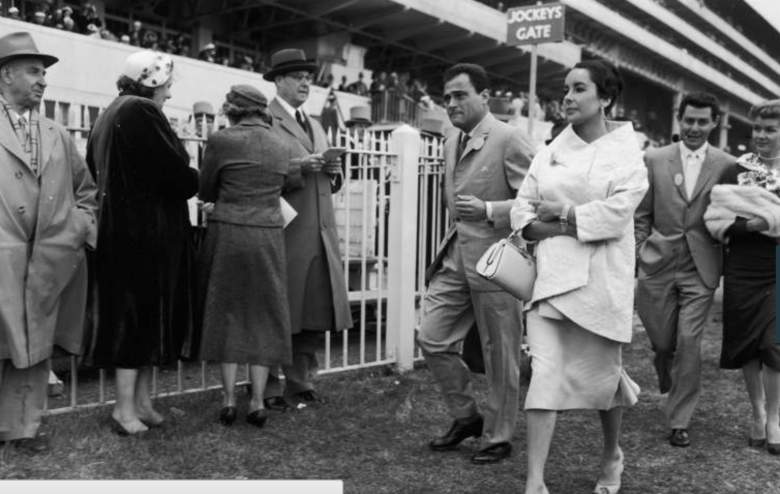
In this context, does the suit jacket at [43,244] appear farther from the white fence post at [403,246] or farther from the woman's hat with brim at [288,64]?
the white fence post at [403,246]

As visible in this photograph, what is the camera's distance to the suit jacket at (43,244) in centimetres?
426

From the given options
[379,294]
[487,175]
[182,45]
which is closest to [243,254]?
[487,175]

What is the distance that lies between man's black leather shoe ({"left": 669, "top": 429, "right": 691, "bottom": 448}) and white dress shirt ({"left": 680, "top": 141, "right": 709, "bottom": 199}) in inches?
53.5

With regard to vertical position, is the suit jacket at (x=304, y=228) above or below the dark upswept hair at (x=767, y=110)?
below

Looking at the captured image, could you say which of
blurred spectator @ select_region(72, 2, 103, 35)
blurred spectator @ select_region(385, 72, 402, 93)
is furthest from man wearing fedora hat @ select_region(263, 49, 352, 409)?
blurred spectator @ select_region(385, 72, 402, 93)

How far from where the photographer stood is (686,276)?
17.0ft

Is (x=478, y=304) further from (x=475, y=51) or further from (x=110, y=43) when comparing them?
(x=475, y=51)

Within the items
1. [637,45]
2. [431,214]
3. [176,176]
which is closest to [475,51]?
[637,45]

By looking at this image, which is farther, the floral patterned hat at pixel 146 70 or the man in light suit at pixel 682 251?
the man in light suit at pixel 682 251

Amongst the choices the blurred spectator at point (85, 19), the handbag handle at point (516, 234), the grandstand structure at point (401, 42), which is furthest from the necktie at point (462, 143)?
the blurred spectator at point (85, 19)

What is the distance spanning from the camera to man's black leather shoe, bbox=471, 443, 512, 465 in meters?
4.54

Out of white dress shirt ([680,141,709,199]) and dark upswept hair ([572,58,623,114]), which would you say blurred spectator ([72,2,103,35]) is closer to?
white dress shirt ([680,141,709,199])

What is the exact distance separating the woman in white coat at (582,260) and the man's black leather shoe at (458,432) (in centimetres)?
95

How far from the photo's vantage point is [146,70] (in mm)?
4820
